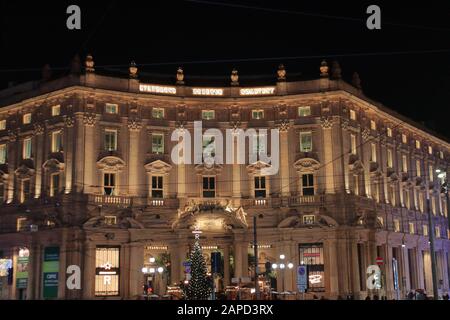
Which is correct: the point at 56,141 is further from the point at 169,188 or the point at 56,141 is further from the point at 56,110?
the point at 169,188

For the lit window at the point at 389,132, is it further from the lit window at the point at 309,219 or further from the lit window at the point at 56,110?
the lit window at the point at 56,110

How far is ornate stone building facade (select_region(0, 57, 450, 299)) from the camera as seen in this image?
200 feet

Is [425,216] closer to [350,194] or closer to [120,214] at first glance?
[350,194]

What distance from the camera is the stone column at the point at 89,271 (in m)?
58.6

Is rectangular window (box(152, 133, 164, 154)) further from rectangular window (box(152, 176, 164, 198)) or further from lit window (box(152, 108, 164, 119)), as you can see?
rectangular window (box(152, 176, 164, 198))

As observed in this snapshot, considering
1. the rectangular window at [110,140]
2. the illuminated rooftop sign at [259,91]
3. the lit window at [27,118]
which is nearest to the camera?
the rectangular window at [110,140]

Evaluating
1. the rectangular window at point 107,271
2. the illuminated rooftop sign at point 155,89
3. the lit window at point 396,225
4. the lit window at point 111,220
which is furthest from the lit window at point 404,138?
the rectangular window at point 107,271

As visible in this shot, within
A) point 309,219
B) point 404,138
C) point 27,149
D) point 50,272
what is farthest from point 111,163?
point 404,138

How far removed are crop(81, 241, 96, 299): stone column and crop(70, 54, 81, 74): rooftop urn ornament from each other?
15769 mm

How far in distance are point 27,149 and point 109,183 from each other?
10291 millimetres

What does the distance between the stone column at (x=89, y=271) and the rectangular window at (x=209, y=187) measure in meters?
11.8
